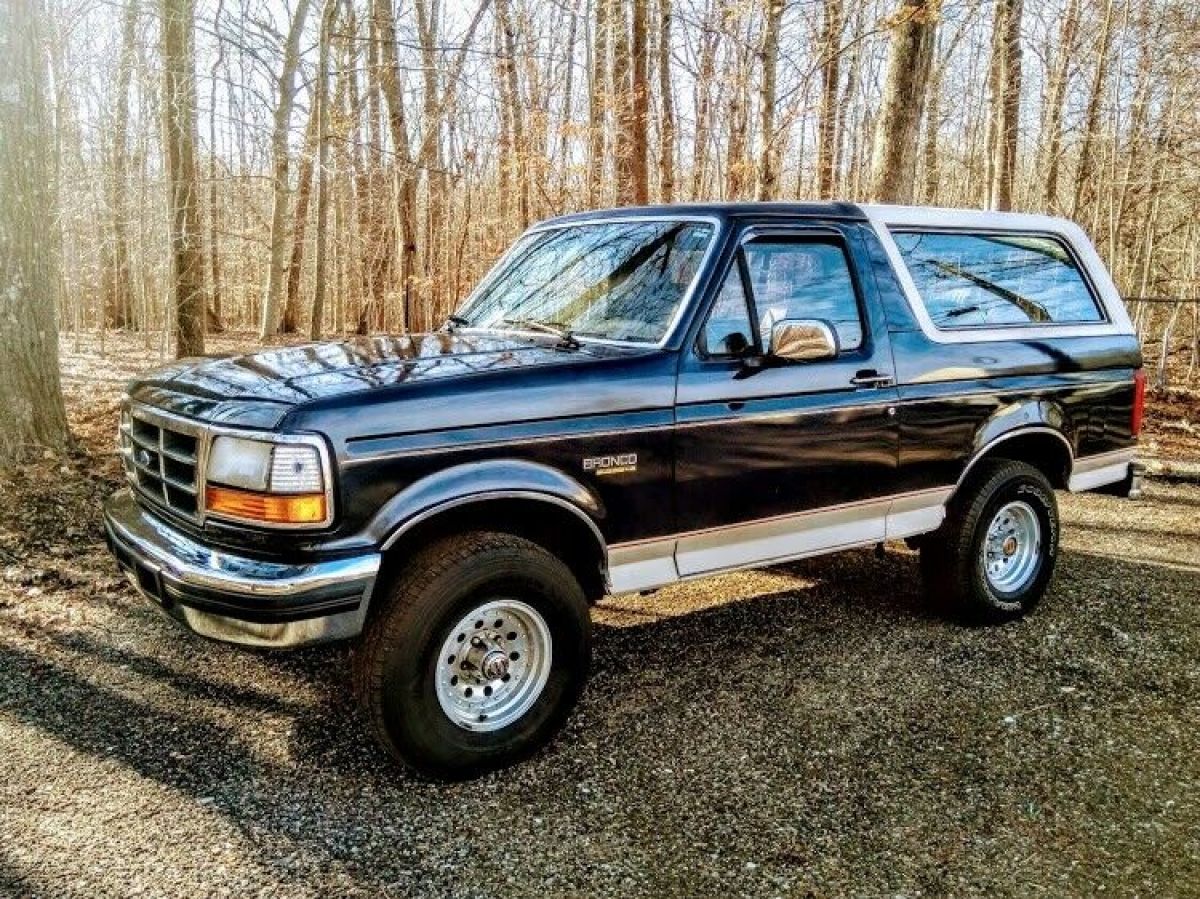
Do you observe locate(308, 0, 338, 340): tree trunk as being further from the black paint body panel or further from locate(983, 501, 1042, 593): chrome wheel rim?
locate(983, 501, 1042, 593): chrome wheel rim

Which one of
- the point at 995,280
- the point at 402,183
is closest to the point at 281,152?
the point at 402,183

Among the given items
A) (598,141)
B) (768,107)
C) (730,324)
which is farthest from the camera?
(598,141)

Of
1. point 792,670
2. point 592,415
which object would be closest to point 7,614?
point 592,415

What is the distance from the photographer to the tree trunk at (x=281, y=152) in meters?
13.2

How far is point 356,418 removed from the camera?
117 inches

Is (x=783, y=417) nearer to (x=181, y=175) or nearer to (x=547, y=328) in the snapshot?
(x=547, y=328)

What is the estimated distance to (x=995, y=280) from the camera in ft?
16.1

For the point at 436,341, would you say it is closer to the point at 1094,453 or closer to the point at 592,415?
the point at 592,415

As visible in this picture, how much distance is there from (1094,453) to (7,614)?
6.04 m

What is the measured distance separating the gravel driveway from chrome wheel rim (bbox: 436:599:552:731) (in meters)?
0.25

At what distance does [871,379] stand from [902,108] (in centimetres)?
537

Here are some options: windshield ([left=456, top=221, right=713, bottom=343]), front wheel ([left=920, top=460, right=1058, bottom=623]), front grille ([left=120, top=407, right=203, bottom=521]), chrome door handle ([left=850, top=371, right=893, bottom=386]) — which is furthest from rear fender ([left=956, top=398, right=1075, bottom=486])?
front grille ([left=120, top=407, right=203, bottom=521])

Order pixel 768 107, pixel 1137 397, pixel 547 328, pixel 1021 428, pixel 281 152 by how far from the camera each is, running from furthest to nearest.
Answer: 1. pixel 281 152
2. pixel 768 107
3. pixel 1137 397
4. pixel 1021 428
5. pixel 547 328

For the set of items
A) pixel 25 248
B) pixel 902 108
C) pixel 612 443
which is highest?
pixel 902 108
